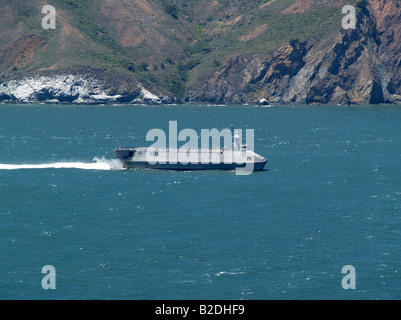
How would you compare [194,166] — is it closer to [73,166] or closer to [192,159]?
[192,159]

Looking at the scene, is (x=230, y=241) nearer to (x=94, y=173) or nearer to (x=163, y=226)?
(x=163, y=226)

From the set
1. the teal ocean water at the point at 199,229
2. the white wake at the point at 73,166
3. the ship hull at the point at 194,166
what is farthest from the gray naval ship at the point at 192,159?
the teal ocean water at the point at 199,229

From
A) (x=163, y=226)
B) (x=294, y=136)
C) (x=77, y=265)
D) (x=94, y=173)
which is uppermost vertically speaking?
(x=294, y=136)

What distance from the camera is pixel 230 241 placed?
2901 inches

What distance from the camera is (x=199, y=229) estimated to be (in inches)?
3078

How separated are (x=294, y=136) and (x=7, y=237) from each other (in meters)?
109

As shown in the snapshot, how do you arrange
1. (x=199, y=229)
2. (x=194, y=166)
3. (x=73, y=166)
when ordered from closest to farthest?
(x=199, y=229), (x=194, y=166), (x=73, y=166)

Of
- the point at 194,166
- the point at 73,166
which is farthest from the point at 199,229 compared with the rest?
the point at 73,166

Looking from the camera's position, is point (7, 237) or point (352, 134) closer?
point (7, 237)

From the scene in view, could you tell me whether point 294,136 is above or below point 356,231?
above

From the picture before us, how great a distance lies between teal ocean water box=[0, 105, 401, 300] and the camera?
2420 inches

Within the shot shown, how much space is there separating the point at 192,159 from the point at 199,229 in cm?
4025

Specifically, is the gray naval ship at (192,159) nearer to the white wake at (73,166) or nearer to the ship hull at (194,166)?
the ship hull at (194,166)
